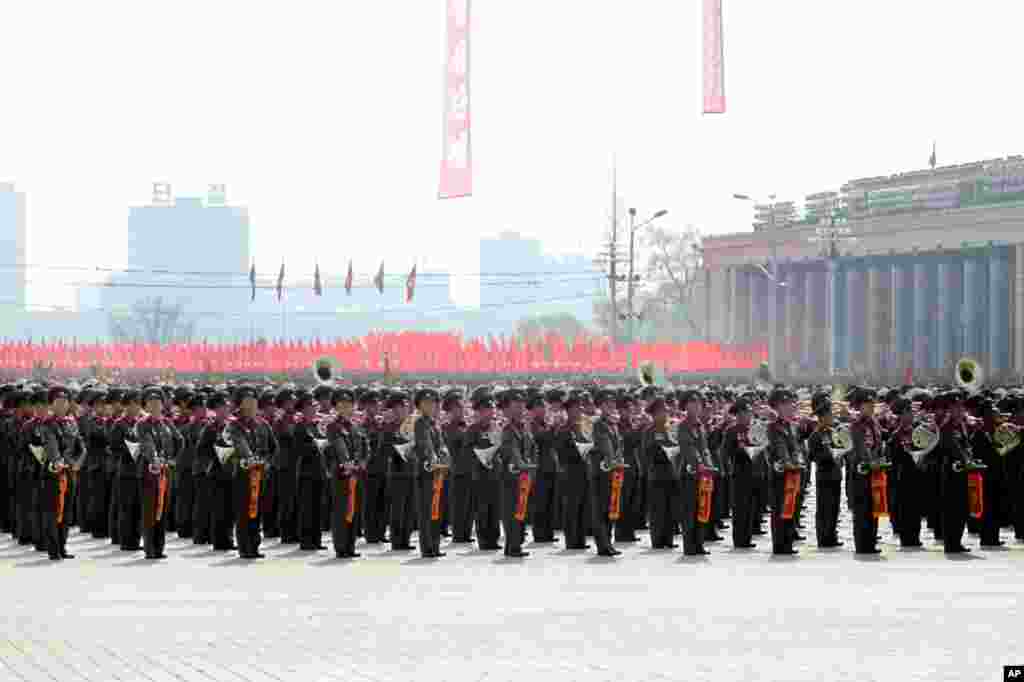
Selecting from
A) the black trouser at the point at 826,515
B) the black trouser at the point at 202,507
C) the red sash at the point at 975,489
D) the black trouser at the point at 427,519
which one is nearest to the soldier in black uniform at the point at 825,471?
the black trouser at the point at 826,515

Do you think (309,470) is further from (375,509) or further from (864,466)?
(864,466)

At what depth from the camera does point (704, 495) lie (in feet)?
79.9

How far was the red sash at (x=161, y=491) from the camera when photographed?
75.2 feet

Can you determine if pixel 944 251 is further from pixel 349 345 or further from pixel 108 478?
pixel 108 478

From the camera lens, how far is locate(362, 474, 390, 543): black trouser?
25469mm

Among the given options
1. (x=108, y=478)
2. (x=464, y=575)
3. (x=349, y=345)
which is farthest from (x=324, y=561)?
(x=349, y=345)

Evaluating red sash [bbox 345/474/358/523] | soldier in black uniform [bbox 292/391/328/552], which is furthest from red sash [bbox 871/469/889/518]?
soldier in black uniform [bbox 292/391/328/552]

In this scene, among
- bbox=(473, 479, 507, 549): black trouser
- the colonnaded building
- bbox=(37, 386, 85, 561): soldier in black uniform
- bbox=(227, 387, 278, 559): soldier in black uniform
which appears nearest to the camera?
bbox=(37, 386, 85, 561): soldier in black uniform

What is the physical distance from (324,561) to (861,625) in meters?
8.16

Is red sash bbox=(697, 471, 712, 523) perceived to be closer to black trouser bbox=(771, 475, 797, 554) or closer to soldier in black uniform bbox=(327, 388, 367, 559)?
black trouser bbox=(771, 475, 797, 554)

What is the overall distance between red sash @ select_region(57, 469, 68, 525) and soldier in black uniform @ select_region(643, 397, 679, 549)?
240 inches

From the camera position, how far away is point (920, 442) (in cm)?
2573

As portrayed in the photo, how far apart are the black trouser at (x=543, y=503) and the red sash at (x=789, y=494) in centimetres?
267

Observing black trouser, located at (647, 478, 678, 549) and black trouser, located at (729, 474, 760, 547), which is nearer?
black trouser, located at (647, 478, 678, 549)
